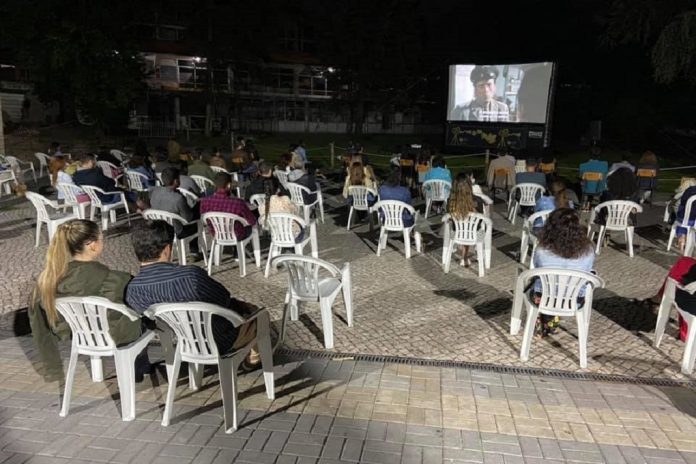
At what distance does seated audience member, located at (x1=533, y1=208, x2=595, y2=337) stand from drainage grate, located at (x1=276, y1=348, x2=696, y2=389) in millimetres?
595

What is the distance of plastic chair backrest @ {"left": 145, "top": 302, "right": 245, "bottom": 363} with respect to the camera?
9.73 feet

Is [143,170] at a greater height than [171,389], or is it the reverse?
[143,170]

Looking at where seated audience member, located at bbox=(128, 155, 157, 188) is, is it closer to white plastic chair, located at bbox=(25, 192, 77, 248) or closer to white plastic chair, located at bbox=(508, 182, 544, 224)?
white plastic chair, located at bbox=(25, 192, 77, 248)

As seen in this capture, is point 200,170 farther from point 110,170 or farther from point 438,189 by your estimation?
point 438,189

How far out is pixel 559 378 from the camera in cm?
391

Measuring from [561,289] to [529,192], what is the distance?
529 cm

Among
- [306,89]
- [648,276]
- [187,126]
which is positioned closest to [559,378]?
[648,276]

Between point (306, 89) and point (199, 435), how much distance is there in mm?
39473

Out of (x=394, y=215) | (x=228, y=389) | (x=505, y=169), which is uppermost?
(x=505, y=169)

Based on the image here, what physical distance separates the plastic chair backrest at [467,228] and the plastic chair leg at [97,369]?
13.9 feet

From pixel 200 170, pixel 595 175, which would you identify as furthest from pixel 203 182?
pixel 595 175

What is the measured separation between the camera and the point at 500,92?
1988 centimetres

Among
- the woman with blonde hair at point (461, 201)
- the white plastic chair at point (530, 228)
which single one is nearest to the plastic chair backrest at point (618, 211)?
the white plastic chair at point (530, 228)

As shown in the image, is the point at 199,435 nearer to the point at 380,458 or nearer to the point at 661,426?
the point at 380,458
